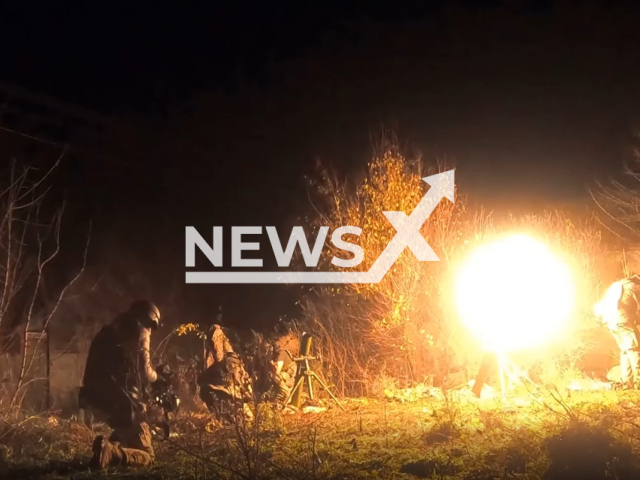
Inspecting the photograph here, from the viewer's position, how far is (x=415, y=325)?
10570mm

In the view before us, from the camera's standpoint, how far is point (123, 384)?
6898mm

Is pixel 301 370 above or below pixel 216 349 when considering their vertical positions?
below

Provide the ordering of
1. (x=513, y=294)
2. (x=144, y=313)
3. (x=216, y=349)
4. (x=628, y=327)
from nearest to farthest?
(x=144, y=313), (x=216, y=349), (x=628, y=327), (x=513, y=294)

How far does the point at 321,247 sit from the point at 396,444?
4694 mm

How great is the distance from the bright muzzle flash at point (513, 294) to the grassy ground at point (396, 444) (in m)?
1.29

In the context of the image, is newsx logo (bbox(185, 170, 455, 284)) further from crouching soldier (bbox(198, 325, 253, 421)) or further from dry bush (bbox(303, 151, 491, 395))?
crouching soldier (bbox(198, 325, 253, 421))

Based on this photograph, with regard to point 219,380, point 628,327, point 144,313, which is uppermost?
point 144,313

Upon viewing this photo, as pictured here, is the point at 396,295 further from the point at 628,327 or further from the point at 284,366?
the point at 628,327

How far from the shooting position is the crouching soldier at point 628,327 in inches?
383

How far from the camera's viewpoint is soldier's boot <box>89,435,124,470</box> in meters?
6.64

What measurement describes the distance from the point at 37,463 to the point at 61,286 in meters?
3.98

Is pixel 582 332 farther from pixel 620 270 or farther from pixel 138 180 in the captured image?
pixel 138 180

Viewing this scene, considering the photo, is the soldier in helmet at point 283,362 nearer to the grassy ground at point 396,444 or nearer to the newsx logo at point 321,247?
the grassy ground at point 396,444

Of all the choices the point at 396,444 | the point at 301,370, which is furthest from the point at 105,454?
the point at 301,370
